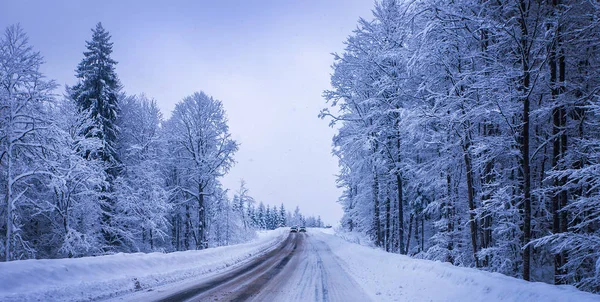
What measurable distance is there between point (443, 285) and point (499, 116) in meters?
4.58

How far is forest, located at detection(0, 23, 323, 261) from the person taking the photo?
14.3 metres

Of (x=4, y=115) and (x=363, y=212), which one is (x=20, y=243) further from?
(x=363, y=212)

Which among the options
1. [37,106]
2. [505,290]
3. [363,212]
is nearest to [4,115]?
[37,106]

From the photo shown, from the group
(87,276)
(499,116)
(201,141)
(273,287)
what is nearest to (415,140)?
(499,116)

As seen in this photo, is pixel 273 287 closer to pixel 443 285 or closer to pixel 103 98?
pixel 443 285

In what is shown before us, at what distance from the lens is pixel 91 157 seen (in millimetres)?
20391

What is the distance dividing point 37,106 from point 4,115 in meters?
1.28

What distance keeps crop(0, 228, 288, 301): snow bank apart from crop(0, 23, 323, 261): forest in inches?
321

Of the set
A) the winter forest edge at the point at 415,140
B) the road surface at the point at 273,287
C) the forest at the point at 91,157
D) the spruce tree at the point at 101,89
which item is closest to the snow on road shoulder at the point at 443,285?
the road surface at the point at 273,287

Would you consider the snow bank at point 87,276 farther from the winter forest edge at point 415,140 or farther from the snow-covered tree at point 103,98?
the snow-covered tree at point 103,98

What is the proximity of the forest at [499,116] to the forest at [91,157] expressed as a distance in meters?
12.7

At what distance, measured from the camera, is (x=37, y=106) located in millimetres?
14844

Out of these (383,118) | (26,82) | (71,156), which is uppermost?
(26,82)

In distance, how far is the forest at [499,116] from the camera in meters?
6.62
